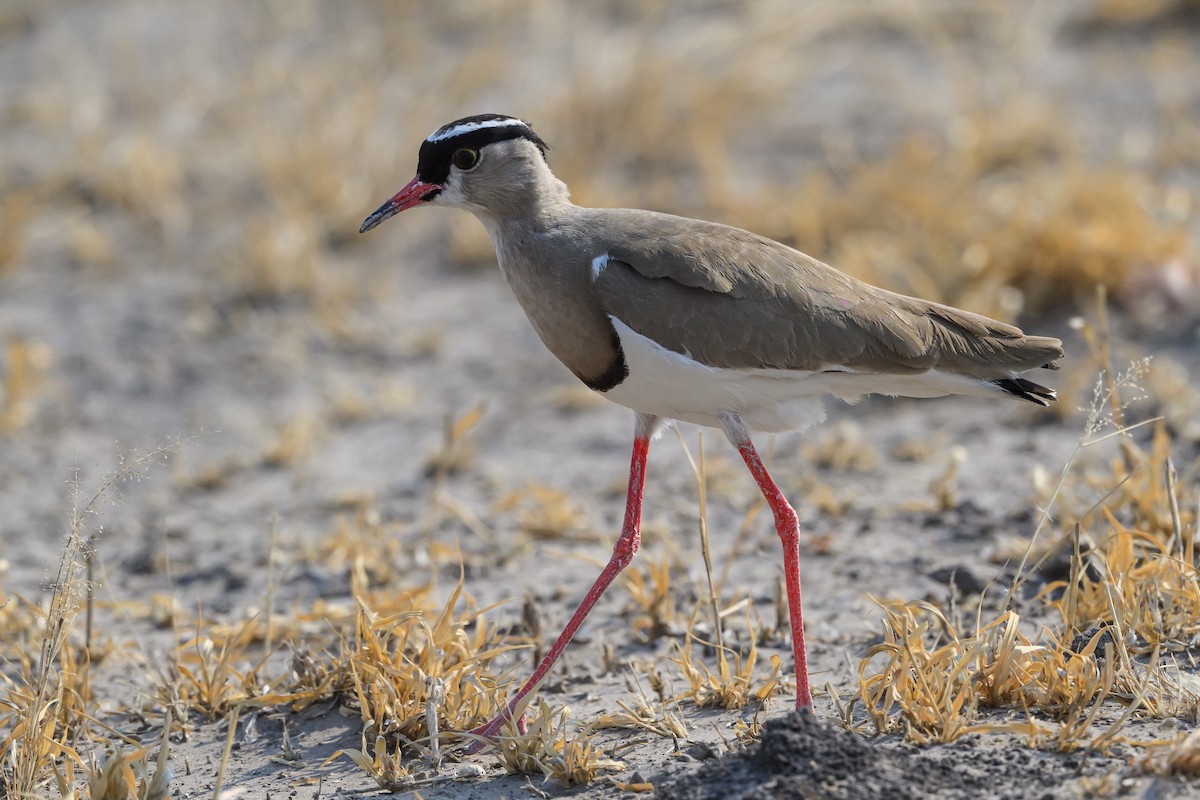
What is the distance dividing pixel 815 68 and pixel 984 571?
17.8 feet

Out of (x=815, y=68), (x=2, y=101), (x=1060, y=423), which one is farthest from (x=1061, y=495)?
(x=2, y=101)

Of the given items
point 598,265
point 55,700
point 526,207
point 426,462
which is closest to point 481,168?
point 526,207

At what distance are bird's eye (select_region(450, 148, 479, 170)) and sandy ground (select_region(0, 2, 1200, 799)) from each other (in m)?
1.16

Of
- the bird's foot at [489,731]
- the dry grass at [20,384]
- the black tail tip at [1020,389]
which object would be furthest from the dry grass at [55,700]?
the dry grass at [20,384]

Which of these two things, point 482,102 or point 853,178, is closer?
point 853,178

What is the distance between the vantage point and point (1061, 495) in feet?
15.4

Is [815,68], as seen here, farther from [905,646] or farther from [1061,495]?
[905,646]

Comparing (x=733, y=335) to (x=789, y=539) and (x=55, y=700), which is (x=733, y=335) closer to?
(x=789, y=539)

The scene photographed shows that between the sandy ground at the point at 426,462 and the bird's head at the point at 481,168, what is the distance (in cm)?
109

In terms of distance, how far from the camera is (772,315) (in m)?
3.68

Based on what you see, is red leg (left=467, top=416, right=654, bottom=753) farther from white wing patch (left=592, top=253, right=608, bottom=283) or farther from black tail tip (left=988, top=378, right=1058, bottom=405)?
black tail tip (left=988, top=378, right=1058, bottom=405)

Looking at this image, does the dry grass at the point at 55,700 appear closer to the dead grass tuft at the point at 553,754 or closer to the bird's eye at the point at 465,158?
the dead grass tuft at the point at 553,754

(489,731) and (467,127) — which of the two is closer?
(489,731)

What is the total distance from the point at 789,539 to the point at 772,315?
64 centimetres
